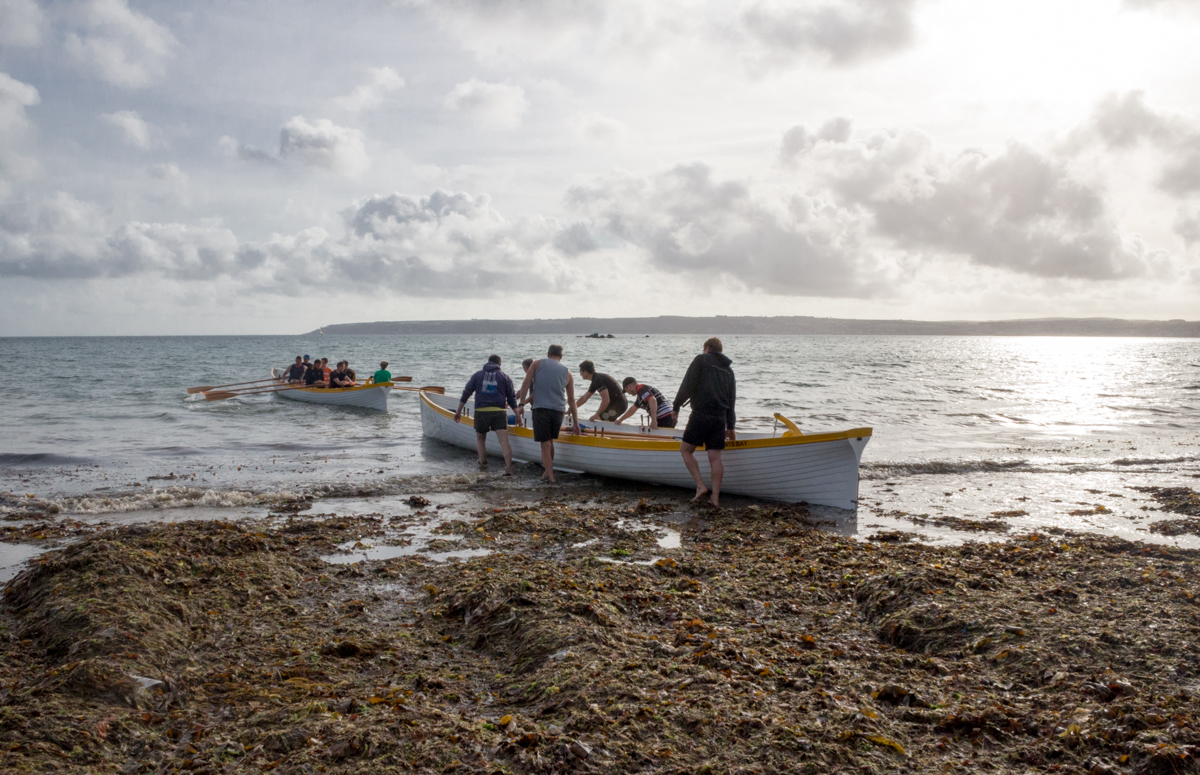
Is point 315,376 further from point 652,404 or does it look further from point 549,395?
point 549,395

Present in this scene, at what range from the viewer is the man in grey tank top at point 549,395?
11.1m

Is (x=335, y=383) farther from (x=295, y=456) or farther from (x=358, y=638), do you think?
(x=358, y=638)

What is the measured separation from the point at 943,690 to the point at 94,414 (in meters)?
25.0

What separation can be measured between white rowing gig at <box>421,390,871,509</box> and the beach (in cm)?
26

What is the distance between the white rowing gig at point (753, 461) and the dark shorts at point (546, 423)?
377 millimetres

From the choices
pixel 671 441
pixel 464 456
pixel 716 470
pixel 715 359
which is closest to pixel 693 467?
pixel 716 470

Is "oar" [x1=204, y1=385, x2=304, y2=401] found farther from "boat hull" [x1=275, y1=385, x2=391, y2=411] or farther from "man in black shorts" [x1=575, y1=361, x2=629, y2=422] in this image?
"man in black shorts" [x1=575, y1=361, x2=629, y2=422]

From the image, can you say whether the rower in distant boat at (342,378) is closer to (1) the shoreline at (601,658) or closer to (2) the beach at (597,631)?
(2) the beach at (597,631)

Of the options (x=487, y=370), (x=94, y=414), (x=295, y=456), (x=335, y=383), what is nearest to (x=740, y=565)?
(x=487, y=370)

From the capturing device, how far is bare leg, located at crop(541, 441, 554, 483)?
11461 millimetres

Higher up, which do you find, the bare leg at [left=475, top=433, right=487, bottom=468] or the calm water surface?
the bare leg at [left=475, top=433, right=487, bottom=468]

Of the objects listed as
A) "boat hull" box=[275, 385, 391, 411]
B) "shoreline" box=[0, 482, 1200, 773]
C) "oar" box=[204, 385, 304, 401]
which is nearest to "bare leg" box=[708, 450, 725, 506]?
"shoreline" box=[0, 482, 1200, 773]

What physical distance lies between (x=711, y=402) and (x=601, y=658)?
5.06 metres

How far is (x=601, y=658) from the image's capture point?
4.18 meters
